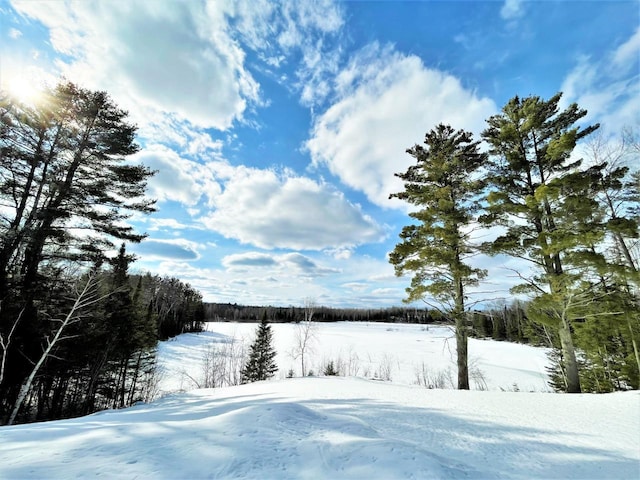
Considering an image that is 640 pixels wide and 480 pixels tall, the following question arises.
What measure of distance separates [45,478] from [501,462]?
4949 millimetres

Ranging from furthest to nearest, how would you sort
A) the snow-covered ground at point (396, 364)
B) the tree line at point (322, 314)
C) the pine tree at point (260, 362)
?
the tree line at point (322, 314)
the pine tree at point (260, 362)
the snow-covered ground at point (396, 364)

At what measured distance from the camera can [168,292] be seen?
55906 millimetres

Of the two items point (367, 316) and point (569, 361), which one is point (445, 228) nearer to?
point (569, 361)

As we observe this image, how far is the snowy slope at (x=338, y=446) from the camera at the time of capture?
2.71 meters

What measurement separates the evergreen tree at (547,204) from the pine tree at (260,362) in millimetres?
22296

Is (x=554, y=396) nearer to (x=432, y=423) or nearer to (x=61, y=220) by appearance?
(x=432, y=423)

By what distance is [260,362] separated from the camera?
2600 cm

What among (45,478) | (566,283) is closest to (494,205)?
(566,283)

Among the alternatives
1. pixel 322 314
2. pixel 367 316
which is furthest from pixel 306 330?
pixel 367 316

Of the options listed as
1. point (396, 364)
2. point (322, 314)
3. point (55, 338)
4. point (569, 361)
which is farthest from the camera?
point (322, 314)

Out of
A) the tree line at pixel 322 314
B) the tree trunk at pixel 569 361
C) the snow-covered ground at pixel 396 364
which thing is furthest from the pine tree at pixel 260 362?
the tree line at pixel 322 314

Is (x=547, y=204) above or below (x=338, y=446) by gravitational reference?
above

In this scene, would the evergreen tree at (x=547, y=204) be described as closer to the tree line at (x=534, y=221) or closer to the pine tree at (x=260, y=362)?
the tree line at (x=534, y=221)

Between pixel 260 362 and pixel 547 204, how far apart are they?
82.8 feet
